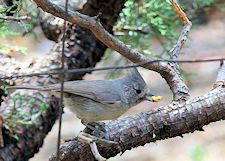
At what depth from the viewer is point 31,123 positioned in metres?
1.85

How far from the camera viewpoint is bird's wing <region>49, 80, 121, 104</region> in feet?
4.95

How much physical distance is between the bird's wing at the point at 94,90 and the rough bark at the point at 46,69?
33cm

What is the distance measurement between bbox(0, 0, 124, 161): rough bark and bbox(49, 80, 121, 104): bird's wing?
1.07 ft

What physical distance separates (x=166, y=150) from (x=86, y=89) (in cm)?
242

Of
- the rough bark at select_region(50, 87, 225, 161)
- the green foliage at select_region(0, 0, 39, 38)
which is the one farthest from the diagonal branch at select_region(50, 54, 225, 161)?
the green foliage at select_region(0, 0, 39, 38)

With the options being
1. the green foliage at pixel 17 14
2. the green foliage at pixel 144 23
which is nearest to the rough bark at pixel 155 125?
the green foliage at pixel 17 14

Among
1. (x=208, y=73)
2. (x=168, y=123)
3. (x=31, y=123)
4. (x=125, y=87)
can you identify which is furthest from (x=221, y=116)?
(x=208, y=73)

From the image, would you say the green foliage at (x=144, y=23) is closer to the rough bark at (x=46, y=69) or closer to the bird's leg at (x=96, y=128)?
the rough bark at (x=46, y=69)

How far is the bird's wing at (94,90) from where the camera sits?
1509 mm

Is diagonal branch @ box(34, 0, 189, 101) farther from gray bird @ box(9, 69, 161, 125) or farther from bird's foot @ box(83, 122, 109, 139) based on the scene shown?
bird's foot @ box(83, 122, 109, 139)

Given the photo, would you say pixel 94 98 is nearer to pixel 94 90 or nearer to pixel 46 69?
pixel 94 90

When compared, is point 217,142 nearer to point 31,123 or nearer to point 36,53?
point 36,53

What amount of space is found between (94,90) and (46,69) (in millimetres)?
480

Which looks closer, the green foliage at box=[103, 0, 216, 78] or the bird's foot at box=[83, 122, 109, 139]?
the bird's foot at box=[83, 122, 109, 139]
